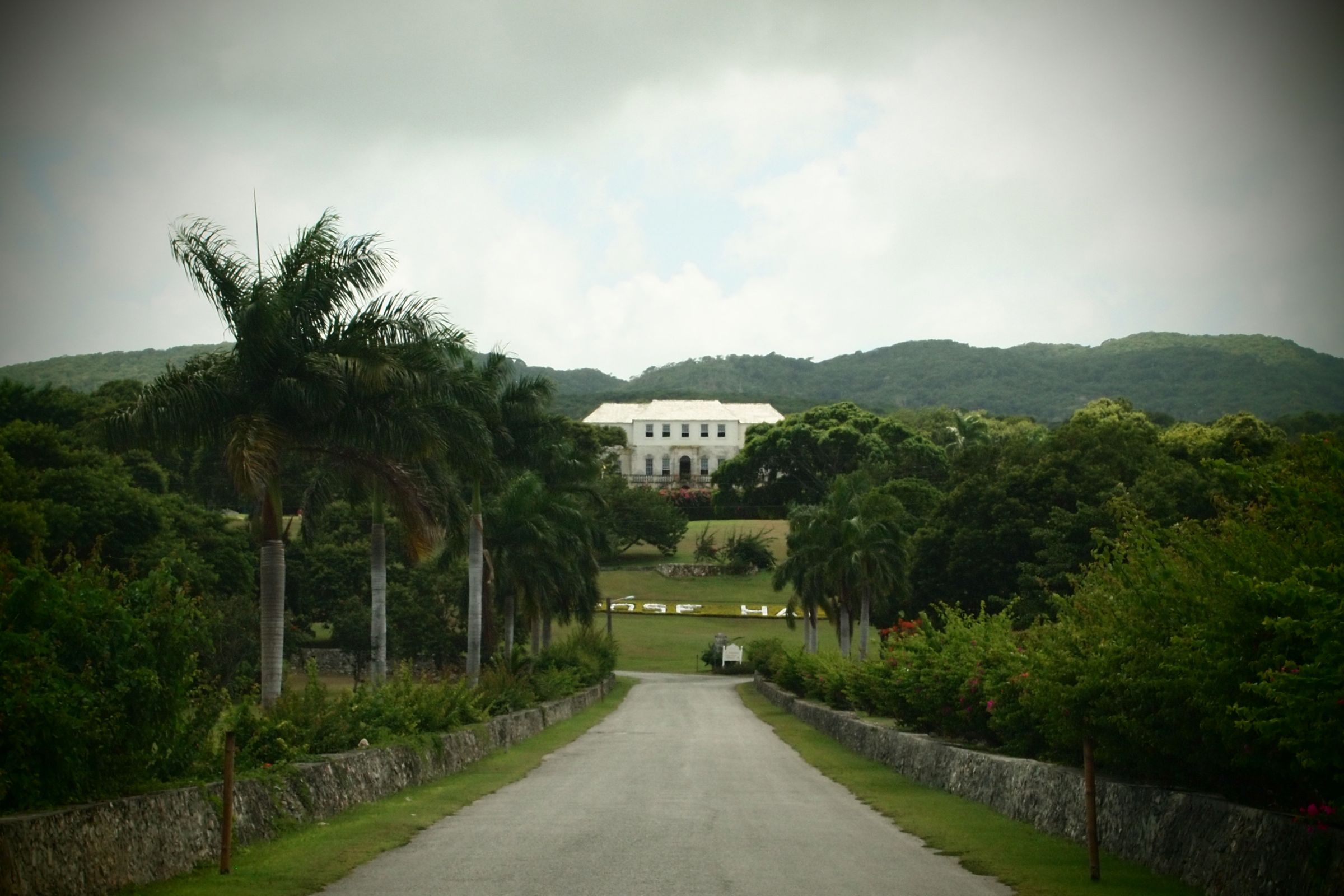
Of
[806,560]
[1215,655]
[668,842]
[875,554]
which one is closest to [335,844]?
[668,842]

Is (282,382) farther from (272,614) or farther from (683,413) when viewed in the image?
(683,413)

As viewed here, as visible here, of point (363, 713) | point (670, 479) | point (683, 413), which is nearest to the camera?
point (363, 713)

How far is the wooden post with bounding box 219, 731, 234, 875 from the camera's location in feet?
36.1

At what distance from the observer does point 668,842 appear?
13.3 m

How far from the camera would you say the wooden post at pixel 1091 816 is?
1109 centimetres

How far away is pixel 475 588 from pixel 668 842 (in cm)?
2546

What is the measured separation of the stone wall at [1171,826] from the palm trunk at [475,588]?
2007 centimetres

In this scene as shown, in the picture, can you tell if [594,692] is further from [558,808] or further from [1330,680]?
[1330,680]

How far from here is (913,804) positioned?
17.6 meters

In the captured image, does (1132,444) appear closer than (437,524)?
No

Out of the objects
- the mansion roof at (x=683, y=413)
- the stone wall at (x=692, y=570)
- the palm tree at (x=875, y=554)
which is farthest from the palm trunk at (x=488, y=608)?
the mansion roof at (x=683, y=413)

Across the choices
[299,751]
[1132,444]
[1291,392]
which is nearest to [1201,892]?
[299,751]

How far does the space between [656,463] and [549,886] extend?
140 m

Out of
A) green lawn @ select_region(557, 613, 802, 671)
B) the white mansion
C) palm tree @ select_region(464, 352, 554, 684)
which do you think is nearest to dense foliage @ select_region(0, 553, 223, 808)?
palm tree @ select_region(464, 352, 554, 684)
